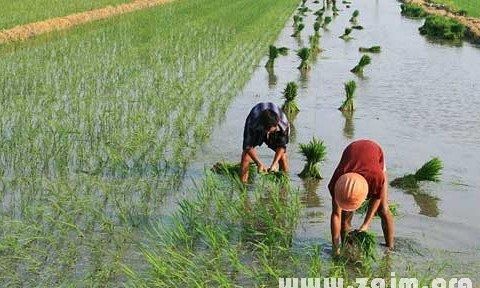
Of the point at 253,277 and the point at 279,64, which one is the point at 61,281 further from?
the point at 279,64

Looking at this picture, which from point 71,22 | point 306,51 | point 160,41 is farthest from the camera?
point 71,22

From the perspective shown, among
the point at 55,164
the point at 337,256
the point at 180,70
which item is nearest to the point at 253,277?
the point at 337,256

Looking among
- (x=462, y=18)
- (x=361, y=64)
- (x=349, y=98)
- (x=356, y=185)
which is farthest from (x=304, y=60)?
(x=462, y=18)

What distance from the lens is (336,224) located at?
13.5 feet

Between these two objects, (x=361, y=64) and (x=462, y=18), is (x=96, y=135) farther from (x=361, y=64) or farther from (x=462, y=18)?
(x=462, y=18)

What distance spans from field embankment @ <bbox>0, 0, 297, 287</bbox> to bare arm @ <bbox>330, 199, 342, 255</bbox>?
1180 mm

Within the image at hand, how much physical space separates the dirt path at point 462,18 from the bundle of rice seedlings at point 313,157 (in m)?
12.8

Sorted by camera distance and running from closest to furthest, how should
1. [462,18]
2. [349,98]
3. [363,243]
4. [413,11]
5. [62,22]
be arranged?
1. [363,243]
2. [349,98]
3. [62,22]
4. [462,18]
5. [413,11]

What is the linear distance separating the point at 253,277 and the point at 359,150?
97 centimetres

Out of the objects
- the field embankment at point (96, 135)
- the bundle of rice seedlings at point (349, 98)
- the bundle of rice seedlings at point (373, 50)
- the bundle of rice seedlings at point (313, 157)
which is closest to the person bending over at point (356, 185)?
the field embankment at point (96, 135)

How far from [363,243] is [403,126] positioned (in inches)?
180

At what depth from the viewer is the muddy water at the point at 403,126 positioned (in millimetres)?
5168

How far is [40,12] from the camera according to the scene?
16531mm

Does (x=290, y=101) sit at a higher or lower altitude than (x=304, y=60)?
higher
